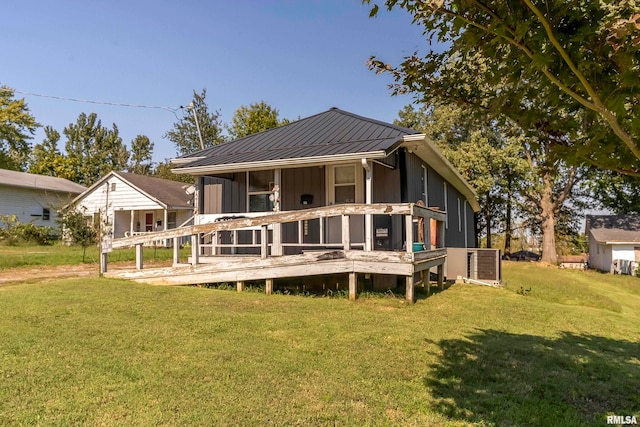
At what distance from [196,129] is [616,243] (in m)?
34.3

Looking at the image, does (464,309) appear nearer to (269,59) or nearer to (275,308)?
(275,308)

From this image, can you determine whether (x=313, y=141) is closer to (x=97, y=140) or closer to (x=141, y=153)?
(x=141, y=153)

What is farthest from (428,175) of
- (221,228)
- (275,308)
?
(275,308)

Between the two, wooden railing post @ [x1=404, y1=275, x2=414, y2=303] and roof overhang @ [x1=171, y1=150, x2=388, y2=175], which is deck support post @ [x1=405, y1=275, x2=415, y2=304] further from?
roof overhang @ [x1=171, y1=150, x2=388, y2=175]

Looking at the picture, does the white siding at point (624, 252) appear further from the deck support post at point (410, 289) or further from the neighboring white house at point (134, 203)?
the neighboring white house at point (134, 203)

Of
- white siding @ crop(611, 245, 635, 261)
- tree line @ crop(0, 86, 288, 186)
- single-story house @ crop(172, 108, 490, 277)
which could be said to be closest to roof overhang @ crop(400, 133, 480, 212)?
single-story house @ crop(172, 108, 490, 277)

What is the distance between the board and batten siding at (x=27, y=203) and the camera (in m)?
25.4

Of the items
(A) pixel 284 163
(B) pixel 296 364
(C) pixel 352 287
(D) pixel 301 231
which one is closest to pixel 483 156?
(D) pixel 301 231

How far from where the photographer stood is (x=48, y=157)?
44031mm

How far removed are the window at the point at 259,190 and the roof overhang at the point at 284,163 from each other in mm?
1047

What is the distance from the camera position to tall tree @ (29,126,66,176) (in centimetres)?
4316

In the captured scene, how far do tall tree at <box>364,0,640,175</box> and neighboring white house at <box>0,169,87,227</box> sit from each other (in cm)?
2752

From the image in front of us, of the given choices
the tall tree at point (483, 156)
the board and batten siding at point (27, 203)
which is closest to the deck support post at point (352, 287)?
the tall tree at point (483, 156)

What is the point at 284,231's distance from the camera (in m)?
10.6
